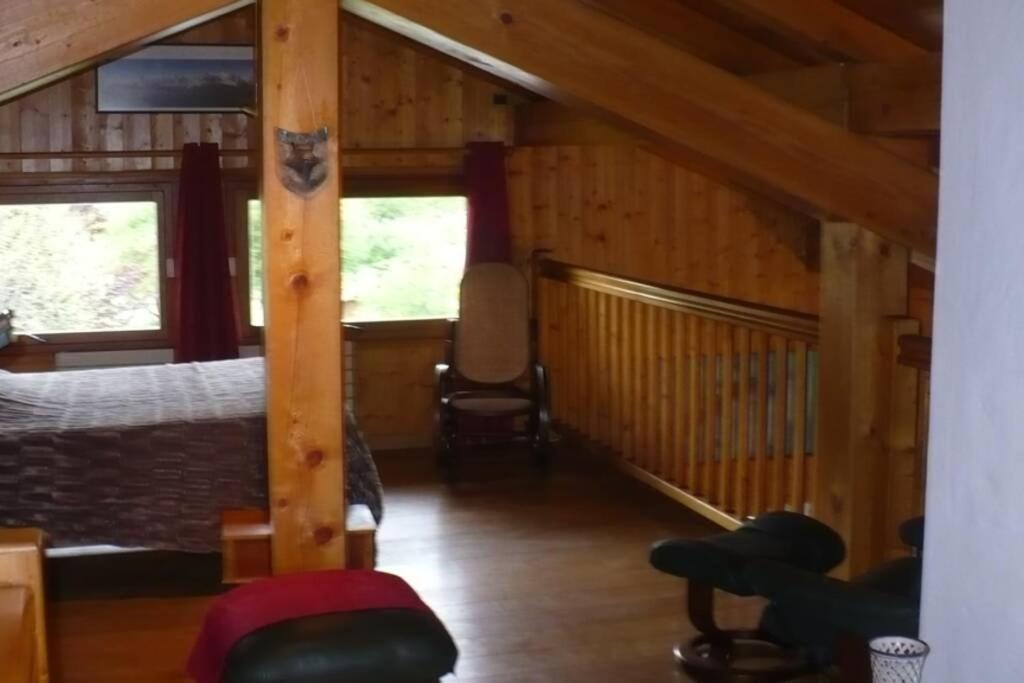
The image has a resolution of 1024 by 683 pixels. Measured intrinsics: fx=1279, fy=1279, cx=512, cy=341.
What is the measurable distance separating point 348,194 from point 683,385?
253 cm

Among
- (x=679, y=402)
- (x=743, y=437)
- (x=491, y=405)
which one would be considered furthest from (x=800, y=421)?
(x=491, y=405)

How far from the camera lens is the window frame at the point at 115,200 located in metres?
6.88

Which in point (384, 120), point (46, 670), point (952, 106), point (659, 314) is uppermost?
point (384, 120)

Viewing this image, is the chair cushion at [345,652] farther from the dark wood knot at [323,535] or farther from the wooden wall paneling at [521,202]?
the wooden wall paneling at [521,202]

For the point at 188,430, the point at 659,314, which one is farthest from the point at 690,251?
the point at 188,430

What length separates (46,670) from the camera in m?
3.02

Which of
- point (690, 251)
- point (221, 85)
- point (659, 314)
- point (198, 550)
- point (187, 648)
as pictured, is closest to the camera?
point (187, 648)

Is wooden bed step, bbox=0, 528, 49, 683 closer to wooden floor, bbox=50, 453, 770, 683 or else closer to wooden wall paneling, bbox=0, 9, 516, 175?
wooden floor, bbox=50, 453, 770, 683

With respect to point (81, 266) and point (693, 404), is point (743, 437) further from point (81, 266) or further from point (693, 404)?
point (81, 266)

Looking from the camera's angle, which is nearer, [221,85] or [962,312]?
[962,312]

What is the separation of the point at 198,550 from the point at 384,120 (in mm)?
3458

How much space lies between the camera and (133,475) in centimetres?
452

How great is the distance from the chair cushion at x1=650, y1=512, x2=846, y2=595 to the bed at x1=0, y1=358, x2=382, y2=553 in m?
1.42

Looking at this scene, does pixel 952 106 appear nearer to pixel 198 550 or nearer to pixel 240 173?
pixel 198 550
